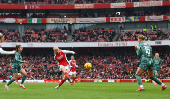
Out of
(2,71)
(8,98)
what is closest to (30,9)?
(2,71)

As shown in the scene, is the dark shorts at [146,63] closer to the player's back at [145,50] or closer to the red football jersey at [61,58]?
the player's back at [145,50]

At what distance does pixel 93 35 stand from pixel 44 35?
9.40m

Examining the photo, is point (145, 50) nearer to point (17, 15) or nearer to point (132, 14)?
point (132, 14)

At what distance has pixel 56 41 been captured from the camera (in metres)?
50.4

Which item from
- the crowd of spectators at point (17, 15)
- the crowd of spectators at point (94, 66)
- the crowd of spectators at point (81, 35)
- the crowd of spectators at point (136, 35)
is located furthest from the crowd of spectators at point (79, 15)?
the crowd of spectators at point (94, 66)

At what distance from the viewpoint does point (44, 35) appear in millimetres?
52125

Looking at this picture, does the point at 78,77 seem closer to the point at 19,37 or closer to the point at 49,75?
the point at 49,75

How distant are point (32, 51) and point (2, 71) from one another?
8238 mm

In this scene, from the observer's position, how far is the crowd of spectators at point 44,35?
5070 centimetres

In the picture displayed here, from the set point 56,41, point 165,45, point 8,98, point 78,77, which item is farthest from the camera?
point 56,41

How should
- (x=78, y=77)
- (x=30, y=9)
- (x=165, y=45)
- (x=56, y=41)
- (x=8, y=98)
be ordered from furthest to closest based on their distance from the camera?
(x=30, y=9) < (x=56, y=41) < (x=165, y=45) < (x=78, y=77) < (x=8, y=98)

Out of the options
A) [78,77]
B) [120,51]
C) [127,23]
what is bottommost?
[78,77]

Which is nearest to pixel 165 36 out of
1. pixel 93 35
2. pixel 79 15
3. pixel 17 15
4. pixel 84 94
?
pixel 93 35

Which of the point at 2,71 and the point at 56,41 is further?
the point at 56,41
